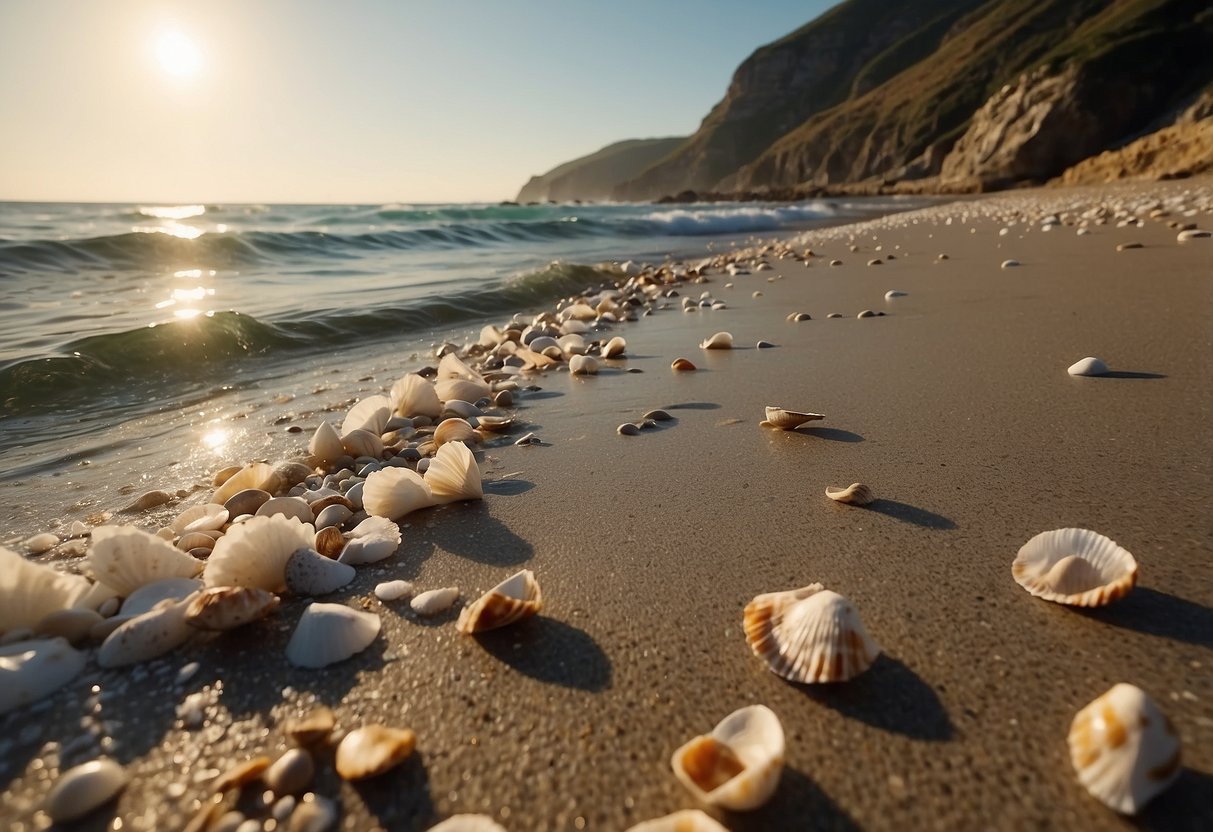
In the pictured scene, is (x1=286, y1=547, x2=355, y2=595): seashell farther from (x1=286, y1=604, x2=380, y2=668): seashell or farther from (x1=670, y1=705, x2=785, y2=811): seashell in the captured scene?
(x1=670, y1=705, x2=785, y2=811): seashell

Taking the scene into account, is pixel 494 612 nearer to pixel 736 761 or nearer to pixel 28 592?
pixel 736 761

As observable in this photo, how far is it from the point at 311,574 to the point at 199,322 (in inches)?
174

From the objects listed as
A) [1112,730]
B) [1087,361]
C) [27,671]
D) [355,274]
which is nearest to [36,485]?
[27,671]

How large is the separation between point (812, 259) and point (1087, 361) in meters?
5.85

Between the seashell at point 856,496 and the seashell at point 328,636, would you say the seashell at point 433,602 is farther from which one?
the seashell at point 856,496

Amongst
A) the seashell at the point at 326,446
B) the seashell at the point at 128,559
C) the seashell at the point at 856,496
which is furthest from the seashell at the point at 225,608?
the seashell at the point at 856,496

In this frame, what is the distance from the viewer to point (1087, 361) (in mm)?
2459

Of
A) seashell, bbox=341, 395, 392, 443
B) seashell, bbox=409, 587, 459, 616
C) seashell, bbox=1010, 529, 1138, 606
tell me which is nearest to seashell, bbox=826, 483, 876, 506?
seashell, bbox=1010, 529, 1138, 606

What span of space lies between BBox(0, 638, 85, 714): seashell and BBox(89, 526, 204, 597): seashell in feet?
0.59

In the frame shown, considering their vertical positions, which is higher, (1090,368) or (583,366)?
(1090,368)

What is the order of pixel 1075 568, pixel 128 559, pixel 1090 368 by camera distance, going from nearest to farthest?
pixel 1075 568, pixel 128 559, pixel 1090 368

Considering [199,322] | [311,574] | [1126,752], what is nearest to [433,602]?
[311,574]

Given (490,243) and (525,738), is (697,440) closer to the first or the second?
(525,738)

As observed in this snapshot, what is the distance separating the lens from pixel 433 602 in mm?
1338
